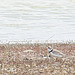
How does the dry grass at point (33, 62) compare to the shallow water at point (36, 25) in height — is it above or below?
above

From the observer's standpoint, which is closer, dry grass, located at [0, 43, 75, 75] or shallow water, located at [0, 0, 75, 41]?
dry grass, located at [0, 43, 75, 75]

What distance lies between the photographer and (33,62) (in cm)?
1073

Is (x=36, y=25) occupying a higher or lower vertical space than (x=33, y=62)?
lower

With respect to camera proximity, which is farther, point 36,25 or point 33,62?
point 36,25

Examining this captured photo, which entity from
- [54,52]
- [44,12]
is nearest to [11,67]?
[54,52]

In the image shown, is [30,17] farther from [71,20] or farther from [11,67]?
[11,67]

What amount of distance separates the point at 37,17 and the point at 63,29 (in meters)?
4.70

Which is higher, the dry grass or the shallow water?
the dry grass

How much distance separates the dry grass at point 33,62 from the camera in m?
9.75

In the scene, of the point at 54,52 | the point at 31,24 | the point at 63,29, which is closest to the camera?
the point at 54,52

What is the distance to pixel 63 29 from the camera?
19.3 meters

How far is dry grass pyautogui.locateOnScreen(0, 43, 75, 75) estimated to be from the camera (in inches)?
384

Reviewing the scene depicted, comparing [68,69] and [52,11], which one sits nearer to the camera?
[68,69]

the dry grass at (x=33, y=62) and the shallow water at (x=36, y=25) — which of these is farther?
the shallow water at (x=36, y=25)
